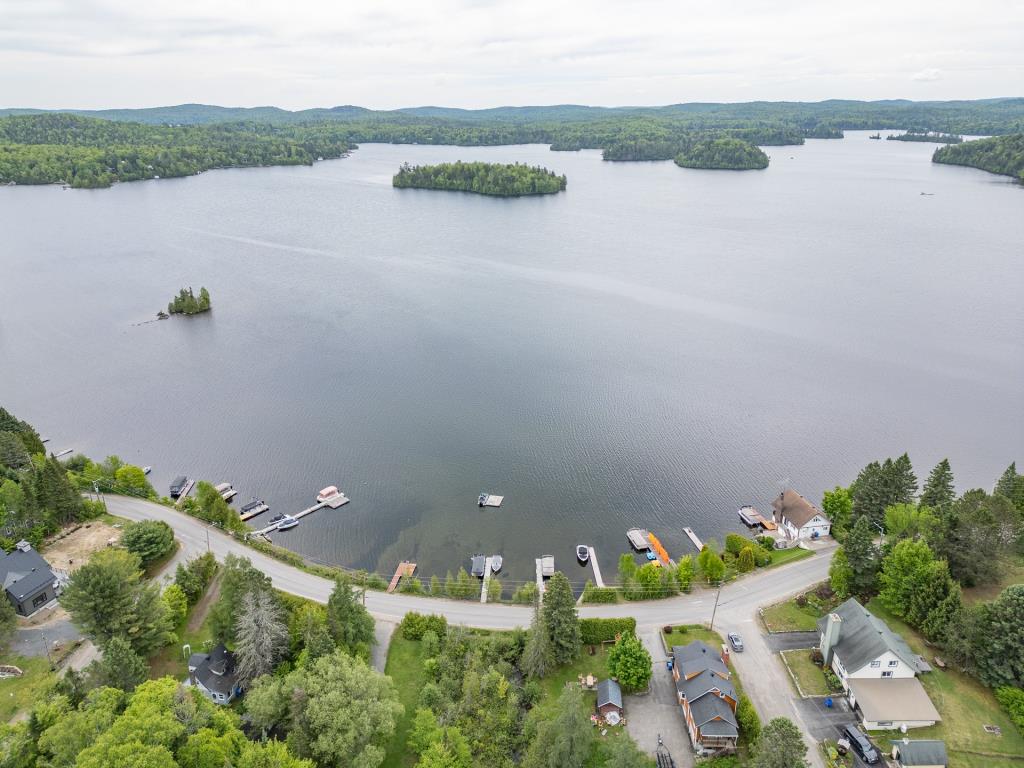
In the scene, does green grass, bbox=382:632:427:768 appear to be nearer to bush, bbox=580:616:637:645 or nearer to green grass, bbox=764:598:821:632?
bush, bbox=580:616:637:645

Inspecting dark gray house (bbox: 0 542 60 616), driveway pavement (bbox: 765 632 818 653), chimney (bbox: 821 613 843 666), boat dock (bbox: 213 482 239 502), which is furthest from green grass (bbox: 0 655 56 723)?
chimney (bbox: 821 613 843 666)

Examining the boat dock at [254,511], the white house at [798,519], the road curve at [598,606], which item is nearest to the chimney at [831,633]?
the road curve at [598,606]

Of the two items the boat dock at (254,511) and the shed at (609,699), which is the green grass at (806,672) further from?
the boat dock at (254,511)

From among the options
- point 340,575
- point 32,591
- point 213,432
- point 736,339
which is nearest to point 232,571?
point 340,575

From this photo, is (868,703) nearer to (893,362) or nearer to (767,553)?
(767,553)

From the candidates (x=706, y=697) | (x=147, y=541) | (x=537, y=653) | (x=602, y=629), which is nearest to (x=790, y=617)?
(x=706, y=697)

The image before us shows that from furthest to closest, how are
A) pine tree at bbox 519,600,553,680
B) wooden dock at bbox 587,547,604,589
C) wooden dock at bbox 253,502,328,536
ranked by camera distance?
wooden dock at bbox 253,502,328,536, wooden dock at bbox 587,547,604,589, pine tree at bbox 519,600,553,680

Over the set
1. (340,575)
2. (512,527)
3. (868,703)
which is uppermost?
(340,575)
